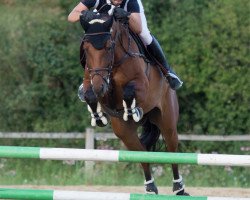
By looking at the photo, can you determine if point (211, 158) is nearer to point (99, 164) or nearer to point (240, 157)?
point (240, 157)

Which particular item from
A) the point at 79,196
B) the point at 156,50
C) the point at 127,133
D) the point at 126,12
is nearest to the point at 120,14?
the point at 126,12

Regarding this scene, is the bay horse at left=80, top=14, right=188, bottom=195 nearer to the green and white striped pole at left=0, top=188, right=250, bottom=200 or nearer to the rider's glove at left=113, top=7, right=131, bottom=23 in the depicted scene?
the rider's glove at left=113, top=7, right=131, bottom=23

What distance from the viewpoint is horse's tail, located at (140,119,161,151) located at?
879 centimetres

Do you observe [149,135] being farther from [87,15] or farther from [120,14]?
[87,15]

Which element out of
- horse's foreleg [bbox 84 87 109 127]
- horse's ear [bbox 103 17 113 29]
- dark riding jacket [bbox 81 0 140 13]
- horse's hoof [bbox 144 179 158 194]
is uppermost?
dark riding jacket [bbox 81 0 140 13]

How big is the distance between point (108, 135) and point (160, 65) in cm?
429

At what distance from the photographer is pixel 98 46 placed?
6.84m

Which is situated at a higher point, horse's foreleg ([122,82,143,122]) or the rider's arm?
the rider's arm

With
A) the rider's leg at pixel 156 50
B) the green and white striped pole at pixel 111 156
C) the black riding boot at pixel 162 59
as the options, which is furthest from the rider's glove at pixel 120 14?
the green and white striped pole at pixel 111 156

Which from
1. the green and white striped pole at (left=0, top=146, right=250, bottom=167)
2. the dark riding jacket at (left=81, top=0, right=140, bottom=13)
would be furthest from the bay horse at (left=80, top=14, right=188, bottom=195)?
the green and white striped pole at (left=0, top=146, right=250, bottom=167)

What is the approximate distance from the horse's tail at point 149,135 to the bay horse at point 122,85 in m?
0.21

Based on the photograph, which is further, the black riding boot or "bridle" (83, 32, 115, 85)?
the black riding boot

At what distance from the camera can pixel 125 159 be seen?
5926mm

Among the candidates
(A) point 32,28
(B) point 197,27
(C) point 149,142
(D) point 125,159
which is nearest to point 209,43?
(B) point 197,27
